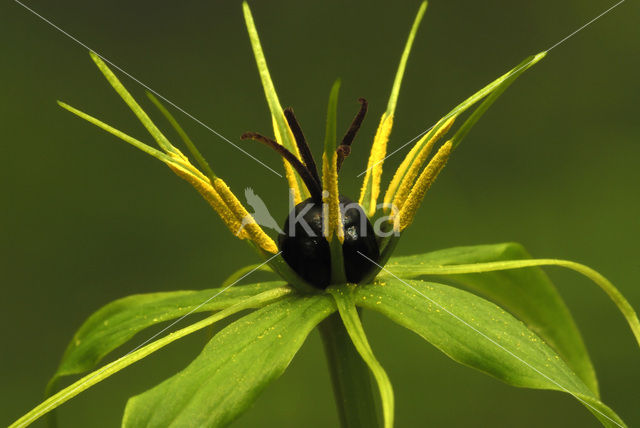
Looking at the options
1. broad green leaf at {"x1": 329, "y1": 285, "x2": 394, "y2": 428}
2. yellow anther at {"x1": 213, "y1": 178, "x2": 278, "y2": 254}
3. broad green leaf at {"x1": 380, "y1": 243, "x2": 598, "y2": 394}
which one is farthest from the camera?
broad green leaf at {"x1": 380, "y1": 243, "x2": 598, "y2": 394}

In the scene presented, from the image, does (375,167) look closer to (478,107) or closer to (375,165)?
(375,165)

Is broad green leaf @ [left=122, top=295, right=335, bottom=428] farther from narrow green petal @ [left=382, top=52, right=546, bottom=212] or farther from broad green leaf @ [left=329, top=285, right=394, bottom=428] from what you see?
narrow green petal @ [left=382, top=52, right=546, bottom=212]

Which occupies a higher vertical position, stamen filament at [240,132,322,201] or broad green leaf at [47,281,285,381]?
stamen filament at [240,132,322,201]

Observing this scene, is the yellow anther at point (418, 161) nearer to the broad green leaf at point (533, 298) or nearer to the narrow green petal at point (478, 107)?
the narrow green petal at point (478, 107)

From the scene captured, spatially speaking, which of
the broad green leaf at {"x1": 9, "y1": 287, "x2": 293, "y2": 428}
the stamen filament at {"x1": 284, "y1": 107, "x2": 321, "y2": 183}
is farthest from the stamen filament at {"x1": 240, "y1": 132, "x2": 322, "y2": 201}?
the broad green leaf at {"x1": 9, "y1": 287, "x2": 293, "y2": 428}

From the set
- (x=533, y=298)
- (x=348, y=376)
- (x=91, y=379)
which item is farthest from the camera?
(x=533, y=298)

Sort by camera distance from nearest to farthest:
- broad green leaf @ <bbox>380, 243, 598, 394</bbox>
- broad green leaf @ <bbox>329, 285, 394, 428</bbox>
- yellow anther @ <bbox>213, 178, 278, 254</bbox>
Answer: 1. broad green leaf @ <bbox>329, 285, 394, 428</bbox>
2. yellow anther @ <bbox>213, 178, 278, 254</bbox>
3. broad green leaf @ <bbox>380, 243, 598, 394</bbox>

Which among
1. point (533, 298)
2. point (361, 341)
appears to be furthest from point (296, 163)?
point (533, 298)
